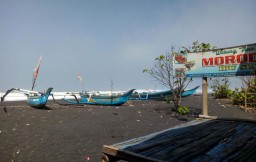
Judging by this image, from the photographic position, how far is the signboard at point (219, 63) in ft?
24.8

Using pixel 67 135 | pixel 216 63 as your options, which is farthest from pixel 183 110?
pixel 67 135

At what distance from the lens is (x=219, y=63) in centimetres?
825

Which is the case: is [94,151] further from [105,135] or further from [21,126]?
[21,126]

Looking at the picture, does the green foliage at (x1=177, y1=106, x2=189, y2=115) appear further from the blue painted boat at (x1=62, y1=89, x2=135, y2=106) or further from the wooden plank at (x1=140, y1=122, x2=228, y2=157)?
the wooden plank at (x1=140, y1=122, x2=228, y2=157)

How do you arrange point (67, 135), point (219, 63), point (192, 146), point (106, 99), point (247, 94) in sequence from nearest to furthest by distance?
point (192, 146)
point (219, 63)
point (67, 135)
point (247, 94)
point (106, 99)

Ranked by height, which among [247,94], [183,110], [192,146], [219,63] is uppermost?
[219,63]

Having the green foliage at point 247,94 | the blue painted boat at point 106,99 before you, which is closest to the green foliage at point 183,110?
the green foliage at point 247,94

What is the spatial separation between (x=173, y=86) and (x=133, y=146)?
1330 centimetres

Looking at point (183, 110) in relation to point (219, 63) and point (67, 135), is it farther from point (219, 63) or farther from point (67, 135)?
point (67, 135)

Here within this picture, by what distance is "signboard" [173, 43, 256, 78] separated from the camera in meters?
7.56

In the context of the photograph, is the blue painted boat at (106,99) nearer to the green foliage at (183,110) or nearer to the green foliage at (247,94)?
the green foliage at (183,110)

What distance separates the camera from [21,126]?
38.4ft

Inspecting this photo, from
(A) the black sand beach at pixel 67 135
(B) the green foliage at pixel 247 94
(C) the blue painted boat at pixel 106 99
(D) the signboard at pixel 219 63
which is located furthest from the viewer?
(C) the blue painted boat at pixel 106 99

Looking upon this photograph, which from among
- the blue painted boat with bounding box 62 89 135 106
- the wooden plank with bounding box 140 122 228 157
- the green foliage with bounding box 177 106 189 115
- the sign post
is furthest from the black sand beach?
the blue painted boat with bounding box 62 89 135 106
